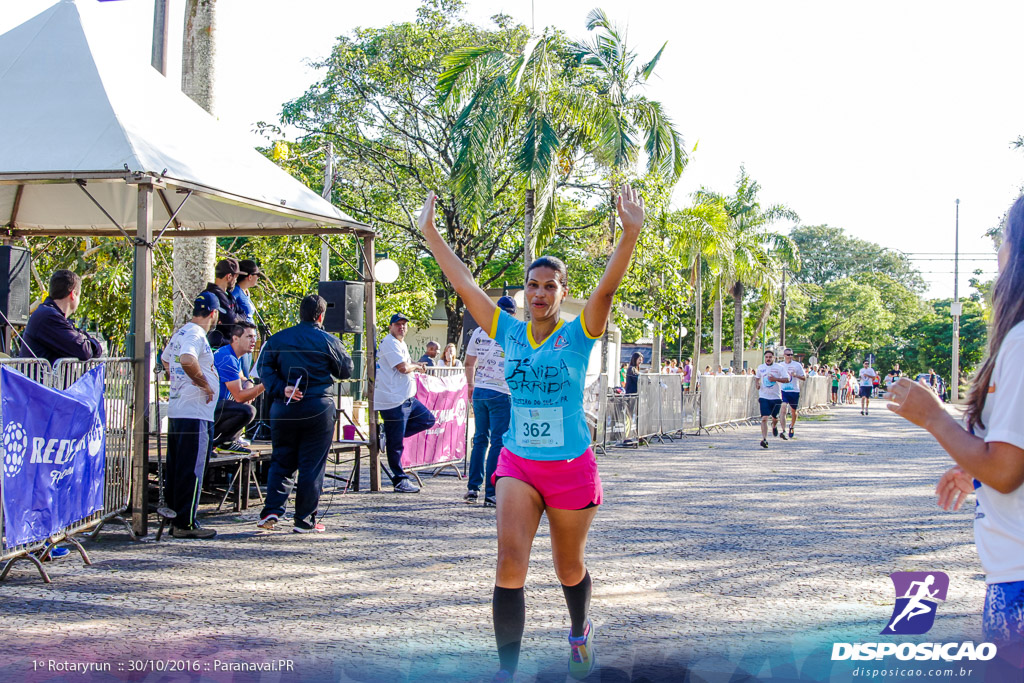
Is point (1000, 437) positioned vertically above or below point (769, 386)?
above

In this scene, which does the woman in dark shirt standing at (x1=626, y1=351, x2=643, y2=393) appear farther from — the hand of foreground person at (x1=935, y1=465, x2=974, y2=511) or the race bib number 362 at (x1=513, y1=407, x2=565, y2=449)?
the hand of foreground person at (x1=935, y1=465, x2=974, y2=511)

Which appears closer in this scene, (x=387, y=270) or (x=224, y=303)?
(x=224, y=303)

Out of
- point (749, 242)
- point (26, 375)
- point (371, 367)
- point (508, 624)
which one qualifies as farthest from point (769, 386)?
point (749, 242)

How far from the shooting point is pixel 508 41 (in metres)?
25.1

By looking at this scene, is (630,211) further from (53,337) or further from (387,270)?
(387,270)

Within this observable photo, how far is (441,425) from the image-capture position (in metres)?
12.6

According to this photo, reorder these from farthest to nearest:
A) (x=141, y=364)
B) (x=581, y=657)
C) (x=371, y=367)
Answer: (x=371, y=367)
(x=141, y=364)
(x=581, y=657)

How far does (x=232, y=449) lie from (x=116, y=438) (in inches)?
66.7

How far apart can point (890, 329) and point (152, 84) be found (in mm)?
82023

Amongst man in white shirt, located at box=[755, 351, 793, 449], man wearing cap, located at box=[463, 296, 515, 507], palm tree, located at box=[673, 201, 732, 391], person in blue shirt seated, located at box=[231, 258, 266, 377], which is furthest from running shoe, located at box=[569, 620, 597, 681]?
palm tree, located at box=[673, 201, 732, 391]

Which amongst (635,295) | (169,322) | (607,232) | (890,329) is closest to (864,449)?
(607,232)

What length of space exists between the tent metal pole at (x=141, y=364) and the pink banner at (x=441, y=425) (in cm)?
Result: 419

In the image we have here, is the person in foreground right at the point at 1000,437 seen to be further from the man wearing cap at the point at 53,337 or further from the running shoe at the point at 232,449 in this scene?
the running shoe at the point at 232,449

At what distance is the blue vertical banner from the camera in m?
5.82
